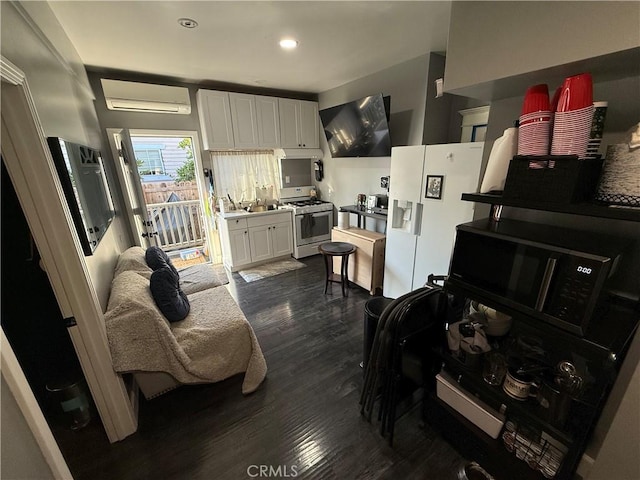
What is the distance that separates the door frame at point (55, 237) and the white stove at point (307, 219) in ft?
9.81

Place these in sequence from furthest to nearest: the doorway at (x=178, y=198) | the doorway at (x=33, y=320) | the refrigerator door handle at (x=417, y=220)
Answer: the doorway at (x=178, y=198)
the refrigerator door handle at (x=417, y=220)
the doorway at (x=33, y=320)

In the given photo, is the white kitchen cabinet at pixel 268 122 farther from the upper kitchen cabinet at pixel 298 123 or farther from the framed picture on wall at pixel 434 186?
the framed picture on wall at pixel 434 186

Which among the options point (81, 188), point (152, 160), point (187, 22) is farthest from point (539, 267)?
point (152, 160)

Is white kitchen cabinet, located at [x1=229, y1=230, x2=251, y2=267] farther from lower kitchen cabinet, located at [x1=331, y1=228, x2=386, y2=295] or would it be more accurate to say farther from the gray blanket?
the gray blanket

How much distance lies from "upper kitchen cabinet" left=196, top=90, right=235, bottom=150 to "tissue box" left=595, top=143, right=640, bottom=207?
3.80 metres

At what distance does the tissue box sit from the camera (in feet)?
2.66

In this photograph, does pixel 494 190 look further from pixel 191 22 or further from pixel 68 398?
pixel 68 398

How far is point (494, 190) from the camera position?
1.13 metres

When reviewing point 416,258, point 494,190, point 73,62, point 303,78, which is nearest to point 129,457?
point 494,190

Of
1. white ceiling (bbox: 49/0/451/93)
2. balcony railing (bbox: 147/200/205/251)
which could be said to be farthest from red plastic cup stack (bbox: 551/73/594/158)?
balcony railing (bbox: 147/200/205/251)

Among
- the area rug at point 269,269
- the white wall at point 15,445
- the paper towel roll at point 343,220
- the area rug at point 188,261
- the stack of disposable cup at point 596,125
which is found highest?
the stack of disposable cup at point 596,125

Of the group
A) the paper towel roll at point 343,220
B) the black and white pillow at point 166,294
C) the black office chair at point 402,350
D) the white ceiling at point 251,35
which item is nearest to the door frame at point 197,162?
the white ceiling at point 251,35

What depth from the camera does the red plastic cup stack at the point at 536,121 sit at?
921 millimetres

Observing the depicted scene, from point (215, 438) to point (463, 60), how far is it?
2.40 metres
